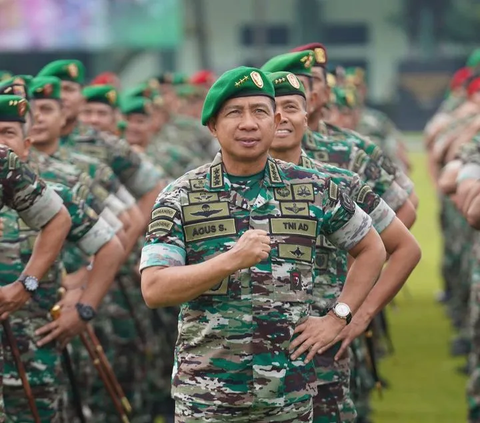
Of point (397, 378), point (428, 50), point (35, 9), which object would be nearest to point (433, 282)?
point (397, 378)

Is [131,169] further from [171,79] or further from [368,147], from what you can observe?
[171,79]

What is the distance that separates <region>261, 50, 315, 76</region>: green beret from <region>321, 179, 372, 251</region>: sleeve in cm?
185

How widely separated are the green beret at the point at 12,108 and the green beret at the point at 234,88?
159 cm

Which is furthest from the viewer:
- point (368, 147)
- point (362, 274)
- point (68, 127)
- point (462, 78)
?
point (462, 78)

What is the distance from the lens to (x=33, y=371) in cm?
748

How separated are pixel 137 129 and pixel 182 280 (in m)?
7.21

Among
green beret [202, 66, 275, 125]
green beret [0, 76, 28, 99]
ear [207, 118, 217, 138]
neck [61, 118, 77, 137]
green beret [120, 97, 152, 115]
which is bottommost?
green beret [120, 97, 152, 115]

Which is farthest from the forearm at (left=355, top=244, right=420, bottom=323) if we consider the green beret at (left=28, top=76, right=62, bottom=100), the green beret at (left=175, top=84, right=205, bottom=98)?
the green beret at (left=175, top=84, right=205, bottom=98)

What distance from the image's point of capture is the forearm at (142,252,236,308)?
5324 mm

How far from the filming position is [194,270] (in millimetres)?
5379

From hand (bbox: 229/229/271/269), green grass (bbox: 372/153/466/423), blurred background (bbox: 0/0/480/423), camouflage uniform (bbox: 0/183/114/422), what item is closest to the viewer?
hand (bbox: 229/229/271/269)

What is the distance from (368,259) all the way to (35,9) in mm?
39611

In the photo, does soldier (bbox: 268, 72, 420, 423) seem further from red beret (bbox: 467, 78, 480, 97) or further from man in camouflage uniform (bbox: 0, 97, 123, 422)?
red beret (bbox: 467, 78, 480, 97)

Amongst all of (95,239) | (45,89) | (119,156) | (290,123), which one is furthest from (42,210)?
(119,156)
